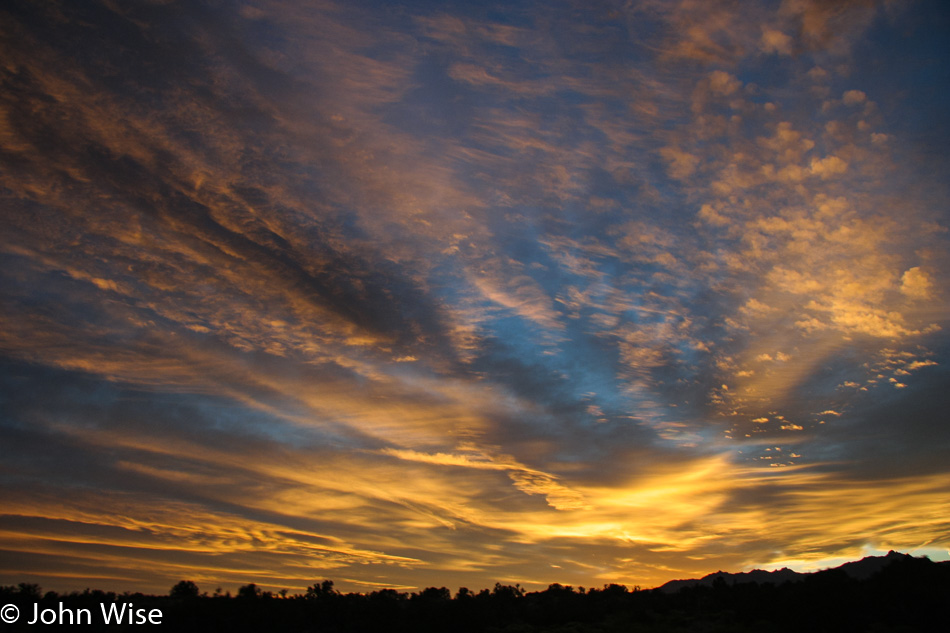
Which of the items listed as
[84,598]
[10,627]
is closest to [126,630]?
[10,627]

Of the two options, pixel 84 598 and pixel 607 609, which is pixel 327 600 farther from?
pixel 607 609

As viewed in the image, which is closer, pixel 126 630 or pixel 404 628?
pixel 126 630

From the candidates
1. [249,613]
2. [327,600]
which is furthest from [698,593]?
[249,613]

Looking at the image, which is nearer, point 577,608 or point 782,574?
point 577,608

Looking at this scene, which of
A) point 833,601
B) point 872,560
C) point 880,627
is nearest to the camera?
point 880,627

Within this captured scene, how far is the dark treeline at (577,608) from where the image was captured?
26328mm

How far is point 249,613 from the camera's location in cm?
3061

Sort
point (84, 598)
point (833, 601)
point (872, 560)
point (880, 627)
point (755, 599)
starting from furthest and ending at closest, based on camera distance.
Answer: point (872, 560) → point (84, 598) → point (755, 599) → point (833, 601) → point (880, 627)

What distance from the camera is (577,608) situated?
33781 mm

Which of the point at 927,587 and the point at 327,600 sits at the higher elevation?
the point at 927,587

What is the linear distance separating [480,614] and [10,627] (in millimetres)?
25332

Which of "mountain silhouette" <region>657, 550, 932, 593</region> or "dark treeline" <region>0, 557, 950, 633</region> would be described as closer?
"dark treeline" <region>0, 557, 950, 633</region>

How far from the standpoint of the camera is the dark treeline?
86.4 feet

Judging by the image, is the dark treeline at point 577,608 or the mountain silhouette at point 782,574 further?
the mountain silhouette at point 782,574
